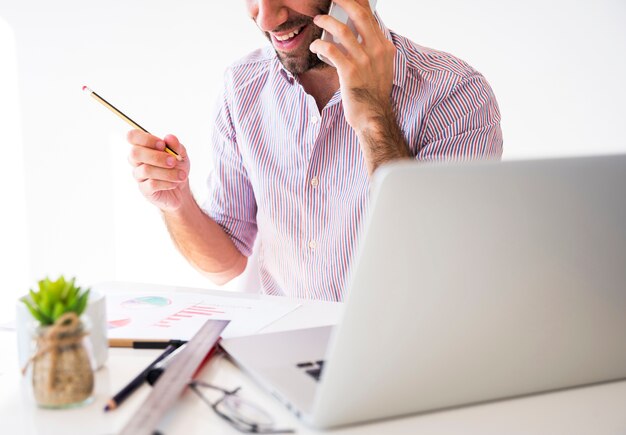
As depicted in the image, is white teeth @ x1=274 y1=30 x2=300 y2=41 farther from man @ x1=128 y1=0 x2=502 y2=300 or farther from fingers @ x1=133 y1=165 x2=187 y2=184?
fingers @ x1=133 y1=165 x2=187 y2=184

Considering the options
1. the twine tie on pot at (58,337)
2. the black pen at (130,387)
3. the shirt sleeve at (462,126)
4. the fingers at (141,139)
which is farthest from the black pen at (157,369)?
the shirt sleeve at (462,126)

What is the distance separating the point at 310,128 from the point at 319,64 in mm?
162

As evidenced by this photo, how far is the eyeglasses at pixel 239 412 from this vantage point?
68 cm

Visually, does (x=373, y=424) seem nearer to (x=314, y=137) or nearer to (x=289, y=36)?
(x=314, y=137)

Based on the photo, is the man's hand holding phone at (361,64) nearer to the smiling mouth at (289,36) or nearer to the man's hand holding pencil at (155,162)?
the smiling mouth at (289,36)

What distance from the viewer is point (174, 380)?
0.75m

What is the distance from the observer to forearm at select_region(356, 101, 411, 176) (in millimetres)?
1393

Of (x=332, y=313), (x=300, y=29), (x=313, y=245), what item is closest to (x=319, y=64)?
(x=300, y=29)

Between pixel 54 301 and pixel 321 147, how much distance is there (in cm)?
91

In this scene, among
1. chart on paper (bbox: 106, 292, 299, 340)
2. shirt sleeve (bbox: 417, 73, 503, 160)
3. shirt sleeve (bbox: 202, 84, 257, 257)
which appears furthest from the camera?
shirt sleeve (bbox: 202, 84, 257, 257)

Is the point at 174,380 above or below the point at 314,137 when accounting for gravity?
below

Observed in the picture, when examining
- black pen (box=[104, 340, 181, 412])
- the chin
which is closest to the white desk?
black pen (box=[104, 340, 181, 412])

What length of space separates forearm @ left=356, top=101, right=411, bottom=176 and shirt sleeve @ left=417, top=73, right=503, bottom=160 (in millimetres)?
133

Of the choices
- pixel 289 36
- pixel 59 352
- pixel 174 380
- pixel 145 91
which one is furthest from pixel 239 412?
pixel 145 91
